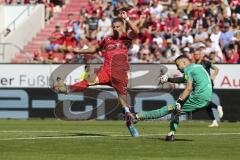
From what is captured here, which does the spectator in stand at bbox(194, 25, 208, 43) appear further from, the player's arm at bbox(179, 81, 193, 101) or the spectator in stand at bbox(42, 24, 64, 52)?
the player's arm at bbox(179, 81, 193, 101)

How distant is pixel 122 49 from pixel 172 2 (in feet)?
58.3

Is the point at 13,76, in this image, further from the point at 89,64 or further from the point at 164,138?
the point at 164,138

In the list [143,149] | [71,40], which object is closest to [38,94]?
[71,40]

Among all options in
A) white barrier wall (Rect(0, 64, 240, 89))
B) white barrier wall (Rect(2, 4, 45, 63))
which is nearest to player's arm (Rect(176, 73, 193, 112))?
white barrier wall (Rect(0, 64, 240, 89))

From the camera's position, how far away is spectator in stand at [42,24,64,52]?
3638cm

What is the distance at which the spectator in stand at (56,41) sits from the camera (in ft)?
119

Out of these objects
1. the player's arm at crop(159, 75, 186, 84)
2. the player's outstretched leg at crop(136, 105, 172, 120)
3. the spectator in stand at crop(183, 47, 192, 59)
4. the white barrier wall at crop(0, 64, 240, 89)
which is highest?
the player's arm at crop(159, 75, 186, 84)

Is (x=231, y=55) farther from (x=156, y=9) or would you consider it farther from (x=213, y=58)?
(x=156, y=9)

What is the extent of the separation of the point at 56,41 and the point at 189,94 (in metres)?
19.9

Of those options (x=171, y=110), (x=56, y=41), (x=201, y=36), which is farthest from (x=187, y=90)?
(x=56, y=41)

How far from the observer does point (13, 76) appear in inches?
1204

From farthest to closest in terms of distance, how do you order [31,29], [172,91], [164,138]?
[31,29] → [172,91] → [164,138]

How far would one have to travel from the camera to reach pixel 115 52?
61.8 ft

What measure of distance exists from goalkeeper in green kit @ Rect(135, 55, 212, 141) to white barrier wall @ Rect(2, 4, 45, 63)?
22.1 meters
